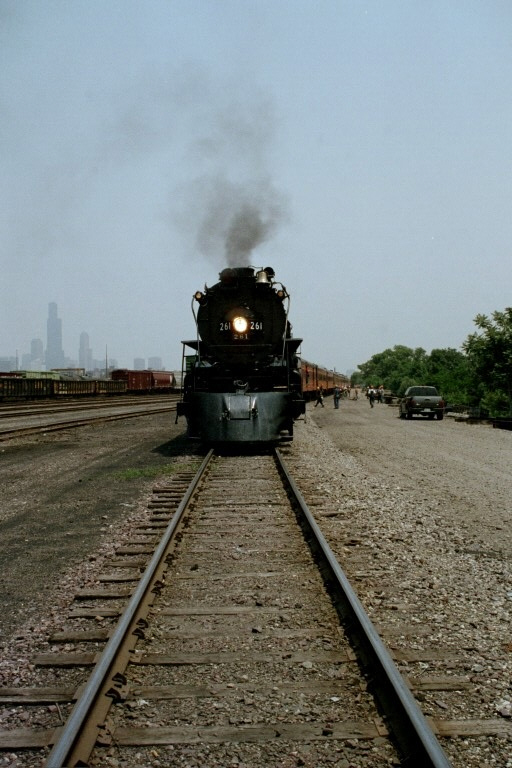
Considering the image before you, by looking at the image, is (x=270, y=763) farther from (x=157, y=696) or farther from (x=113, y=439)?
(x=113, y=439)

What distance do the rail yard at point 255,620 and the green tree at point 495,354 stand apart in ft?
53.8

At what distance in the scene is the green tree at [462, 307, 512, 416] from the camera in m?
24.7

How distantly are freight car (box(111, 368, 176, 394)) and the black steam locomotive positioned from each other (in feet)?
148

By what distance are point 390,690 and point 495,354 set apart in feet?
79.0

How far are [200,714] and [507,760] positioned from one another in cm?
135

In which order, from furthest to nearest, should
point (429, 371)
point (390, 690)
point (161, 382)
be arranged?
point (161, 382)
point (429, 371)
point (390, 690)

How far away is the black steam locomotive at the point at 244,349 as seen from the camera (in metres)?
12.6

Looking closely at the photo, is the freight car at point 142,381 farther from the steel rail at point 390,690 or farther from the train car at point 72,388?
the steel rail at point 390,690

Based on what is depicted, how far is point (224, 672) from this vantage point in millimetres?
3379

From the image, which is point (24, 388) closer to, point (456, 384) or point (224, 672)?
point (456, 384)

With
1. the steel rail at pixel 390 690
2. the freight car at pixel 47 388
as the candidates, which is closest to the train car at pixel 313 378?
the freight car at pixel 47 388

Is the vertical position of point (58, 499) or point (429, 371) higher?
point (429, 371)

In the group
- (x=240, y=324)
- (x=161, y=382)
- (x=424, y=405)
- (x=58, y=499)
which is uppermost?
(x=240, y=324)

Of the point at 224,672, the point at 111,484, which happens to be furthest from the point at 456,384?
the point at 224,672
